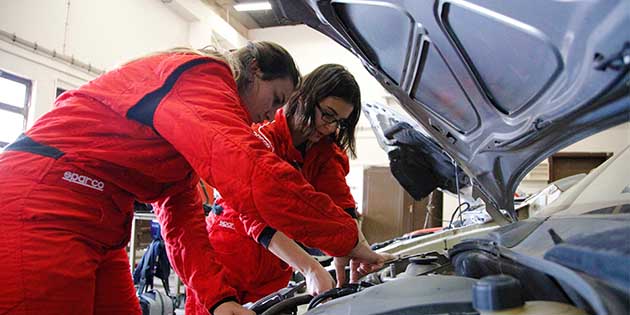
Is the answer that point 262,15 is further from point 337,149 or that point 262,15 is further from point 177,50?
point 177,50

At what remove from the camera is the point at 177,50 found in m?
1.01

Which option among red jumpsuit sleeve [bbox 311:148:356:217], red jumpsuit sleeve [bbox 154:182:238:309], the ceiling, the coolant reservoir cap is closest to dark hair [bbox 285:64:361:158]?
red jumpsuit sleeve [bbox 311:148:356:217]

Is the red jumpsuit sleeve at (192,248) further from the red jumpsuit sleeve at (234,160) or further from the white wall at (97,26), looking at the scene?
the white wall at (97,26)

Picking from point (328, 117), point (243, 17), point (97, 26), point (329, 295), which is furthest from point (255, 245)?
point (243, 17)

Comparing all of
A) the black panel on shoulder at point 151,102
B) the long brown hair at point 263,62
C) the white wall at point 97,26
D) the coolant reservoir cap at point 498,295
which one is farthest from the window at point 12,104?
the coolant reservoir cap at point 498,295

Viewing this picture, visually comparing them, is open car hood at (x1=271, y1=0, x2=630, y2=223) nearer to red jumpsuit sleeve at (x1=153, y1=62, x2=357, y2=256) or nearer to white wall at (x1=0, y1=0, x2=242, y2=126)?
red jumpsuit sleeve at (x1=153, y1=62, x2=357, y2=256)

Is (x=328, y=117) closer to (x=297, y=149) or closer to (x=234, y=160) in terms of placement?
(x=297, y=149)

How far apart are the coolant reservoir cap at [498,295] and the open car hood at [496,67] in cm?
34

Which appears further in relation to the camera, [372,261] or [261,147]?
[372,261]

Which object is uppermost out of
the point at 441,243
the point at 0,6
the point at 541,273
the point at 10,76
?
the point at 0,6

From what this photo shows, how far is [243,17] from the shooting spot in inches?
348

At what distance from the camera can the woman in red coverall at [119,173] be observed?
31.1 inches

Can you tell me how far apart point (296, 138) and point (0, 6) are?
386cm

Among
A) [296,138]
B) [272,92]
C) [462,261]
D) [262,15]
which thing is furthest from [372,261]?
[262,15]
